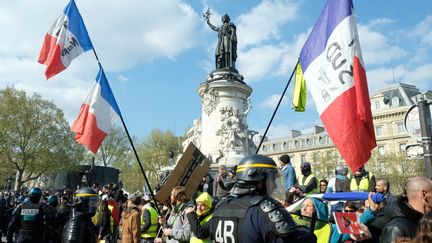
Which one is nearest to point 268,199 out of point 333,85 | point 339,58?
point 333,85

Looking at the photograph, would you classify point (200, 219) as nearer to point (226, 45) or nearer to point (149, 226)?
point (149, 226)

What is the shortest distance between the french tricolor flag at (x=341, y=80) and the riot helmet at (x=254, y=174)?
1970mm

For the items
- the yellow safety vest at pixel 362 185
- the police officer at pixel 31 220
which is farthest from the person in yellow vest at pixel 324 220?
the police officer at pixel 31 220

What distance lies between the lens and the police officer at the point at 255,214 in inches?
98.1

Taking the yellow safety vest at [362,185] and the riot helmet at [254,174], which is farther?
the yellow safety vest at [362,185]

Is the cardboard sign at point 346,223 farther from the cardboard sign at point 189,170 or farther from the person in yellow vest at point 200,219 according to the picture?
the cardboard sign at point 189,170

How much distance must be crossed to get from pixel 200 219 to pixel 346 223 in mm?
2348

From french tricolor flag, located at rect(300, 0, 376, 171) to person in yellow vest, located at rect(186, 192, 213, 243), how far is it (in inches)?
74.0

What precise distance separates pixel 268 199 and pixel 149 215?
4586 millimetres

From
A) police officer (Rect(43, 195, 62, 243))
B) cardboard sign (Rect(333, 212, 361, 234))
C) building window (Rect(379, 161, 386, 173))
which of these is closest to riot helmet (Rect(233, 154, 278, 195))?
cardboard sign (Rect(333, 212, 361, 234))

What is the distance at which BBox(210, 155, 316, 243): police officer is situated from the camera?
249 cm

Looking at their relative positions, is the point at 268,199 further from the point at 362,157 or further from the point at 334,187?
the point at 334,187

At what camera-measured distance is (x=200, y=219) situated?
197 inches

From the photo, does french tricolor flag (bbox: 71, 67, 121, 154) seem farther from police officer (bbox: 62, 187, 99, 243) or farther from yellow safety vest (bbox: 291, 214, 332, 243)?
yellow safety vest (bbox: 291, 214, 332, 243)
